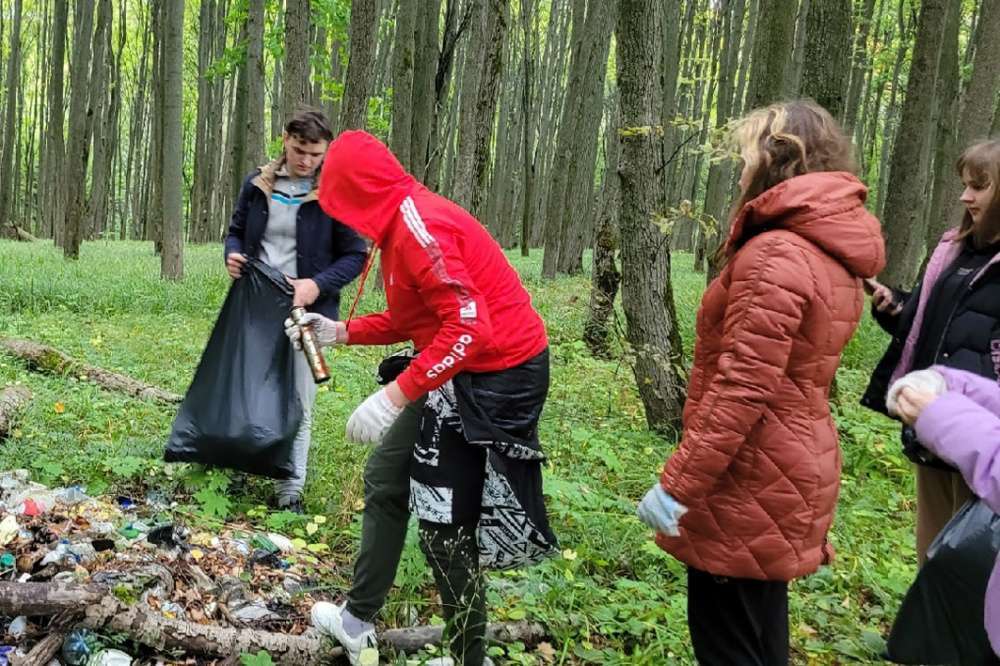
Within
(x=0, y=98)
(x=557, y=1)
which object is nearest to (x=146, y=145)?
(x=0, y=98)

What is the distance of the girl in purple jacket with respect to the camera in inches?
57.2

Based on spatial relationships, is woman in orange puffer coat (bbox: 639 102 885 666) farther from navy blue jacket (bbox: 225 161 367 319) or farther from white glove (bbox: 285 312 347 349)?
navy blue jacket (bbox: 225 161 367 319)

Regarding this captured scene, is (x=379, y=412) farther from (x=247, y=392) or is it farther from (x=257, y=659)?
(x=247, y=392)

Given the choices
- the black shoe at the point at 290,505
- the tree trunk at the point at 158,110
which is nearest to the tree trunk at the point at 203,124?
the tree trunk at the point at 158,110

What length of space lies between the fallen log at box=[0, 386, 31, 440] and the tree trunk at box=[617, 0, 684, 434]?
3.80m

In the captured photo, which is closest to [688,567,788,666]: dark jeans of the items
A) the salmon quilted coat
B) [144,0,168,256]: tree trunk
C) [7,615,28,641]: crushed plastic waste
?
the salmon quilted coat

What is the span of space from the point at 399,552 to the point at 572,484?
160 cm

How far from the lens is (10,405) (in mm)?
4402

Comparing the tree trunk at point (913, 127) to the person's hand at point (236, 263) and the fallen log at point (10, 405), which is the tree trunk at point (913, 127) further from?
the fallen log at point (10, 405)

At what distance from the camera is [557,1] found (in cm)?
2678

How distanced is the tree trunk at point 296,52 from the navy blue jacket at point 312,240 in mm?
4696

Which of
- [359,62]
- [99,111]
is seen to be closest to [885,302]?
[359,62]

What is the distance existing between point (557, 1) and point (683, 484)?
27.7 metres

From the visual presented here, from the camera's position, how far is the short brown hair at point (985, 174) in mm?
2787
